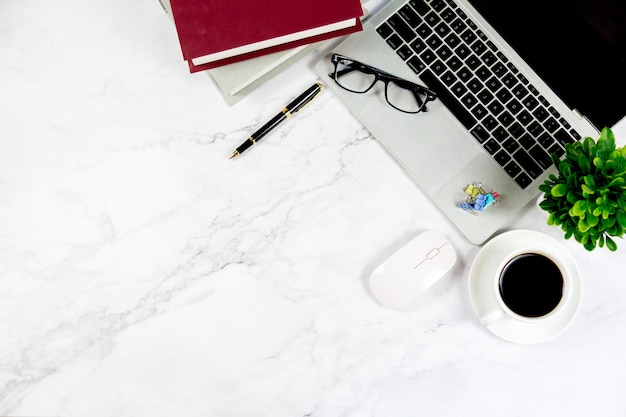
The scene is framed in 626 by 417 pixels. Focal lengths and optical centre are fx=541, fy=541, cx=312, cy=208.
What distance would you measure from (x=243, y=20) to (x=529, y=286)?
0.51 m

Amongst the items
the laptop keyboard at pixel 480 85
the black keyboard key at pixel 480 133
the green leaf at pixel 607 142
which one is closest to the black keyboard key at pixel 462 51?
the laptop keyboard at pixel 480 85

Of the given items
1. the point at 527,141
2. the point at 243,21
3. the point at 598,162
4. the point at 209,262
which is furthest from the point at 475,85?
the point at 209,262

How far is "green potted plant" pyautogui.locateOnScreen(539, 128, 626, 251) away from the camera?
634 millimetres

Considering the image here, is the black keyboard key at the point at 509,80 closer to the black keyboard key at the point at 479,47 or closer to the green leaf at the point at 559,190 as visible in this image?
the black keyboard key at the point at 479,47

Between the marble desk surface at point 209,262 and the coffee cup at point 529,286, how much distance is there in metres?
0.07

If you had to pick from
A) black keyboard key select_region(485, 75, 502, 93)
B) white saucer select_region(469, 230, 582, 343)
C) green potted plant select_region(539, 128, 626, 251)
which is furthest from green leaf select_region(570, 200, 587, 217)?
black keyboard key select_region(485, 75, 502, 93)

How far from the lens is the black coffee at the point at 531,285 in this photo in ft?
2.34

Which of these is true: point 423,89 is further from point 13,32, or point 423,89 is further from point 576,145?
point 13,32

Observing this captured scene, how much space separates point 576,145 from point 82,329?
723mm

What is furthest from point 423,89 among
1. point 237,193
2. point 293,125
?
point 237,193

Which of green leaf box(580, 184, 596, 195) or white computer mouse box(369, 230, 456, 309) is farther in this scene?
white computer mouse box(369, 230, 456, 309)

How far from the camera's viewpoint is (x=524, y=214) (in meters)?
0.79

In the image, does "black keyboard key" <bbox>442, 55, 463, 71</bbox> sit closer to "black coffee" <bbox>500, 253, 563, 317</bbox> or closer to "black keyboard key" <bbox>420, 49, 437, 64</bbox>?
"black keyboard key" <bbox>420, 49, 437, 64</bbox>

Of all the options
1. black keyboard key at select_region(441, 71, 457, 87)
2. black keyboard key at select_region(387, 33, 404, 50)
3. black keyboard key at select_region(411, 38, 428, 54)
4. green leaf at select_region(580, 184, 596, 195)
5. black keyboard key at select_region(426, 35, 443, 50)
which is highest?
black keyboard key at select_region(387, 33, 404, 50)
